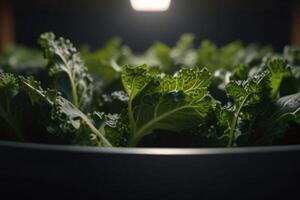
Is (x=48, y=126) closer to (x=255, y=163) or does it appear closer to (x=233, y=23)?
(x=255, y=163)

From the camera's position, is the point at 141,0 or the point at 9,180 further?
the point at 141,0

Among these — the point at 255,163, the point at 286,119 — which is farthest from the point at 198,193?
the point at 286,119

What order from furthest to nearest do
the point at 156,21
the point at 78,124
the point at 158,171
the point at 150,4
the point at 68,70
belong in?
the point at 156,21
the point at 150,4
the point at 68,70
the point at 78,124
the point at 158,171

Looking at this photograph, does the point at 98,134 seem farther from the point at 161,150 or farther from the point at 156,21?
the point at 156,21

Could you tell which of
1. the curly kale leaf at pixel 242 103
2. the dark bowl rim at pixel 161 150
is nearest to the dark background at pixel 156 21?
the curly kale leaf at pixel 242 103

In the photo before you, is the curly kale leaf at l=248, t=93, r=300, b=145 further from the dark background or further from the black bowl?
the dark background

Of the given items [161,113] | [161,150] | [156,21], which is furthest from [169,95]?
[156,21]

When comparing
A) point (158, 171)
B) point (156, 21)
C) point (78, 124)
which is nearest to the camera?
point (158, 171)
